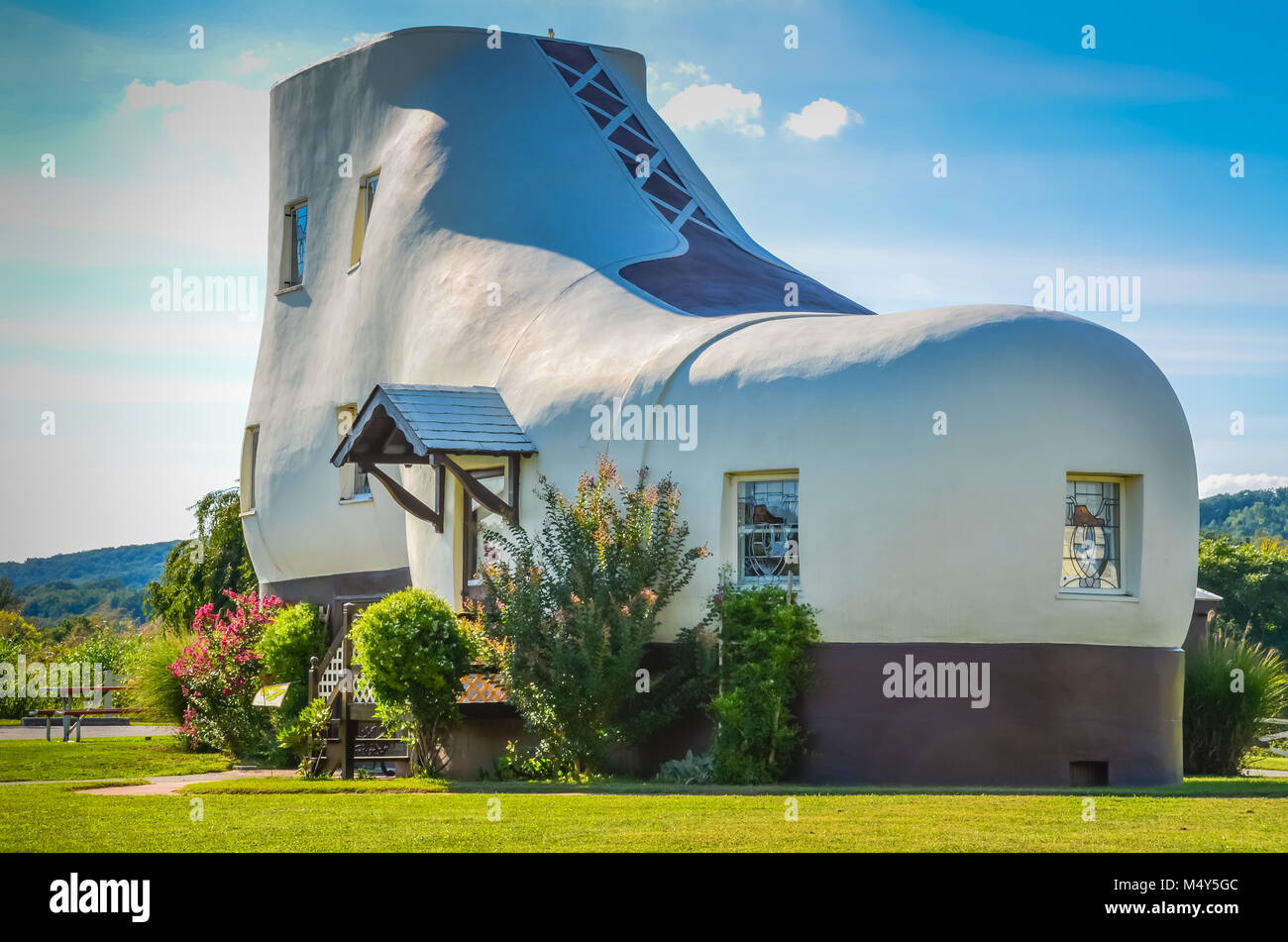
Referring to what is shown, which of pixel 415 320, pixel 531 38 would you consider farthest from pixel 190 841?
pixel 531 38

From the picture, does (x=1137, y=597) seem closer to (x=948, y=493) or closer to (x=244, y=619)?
(x=948, y=493)

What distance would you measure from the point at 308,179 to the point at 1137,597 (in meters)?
17.3

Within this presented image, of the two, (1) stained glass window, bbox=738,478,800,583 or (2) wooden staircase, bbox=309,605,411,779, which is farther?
(2) wooden staircase, bbox=309,605,411,779

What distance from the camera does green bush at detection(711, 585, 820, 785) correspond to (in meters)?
16.1

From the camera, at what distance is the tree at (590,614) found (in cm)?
1694

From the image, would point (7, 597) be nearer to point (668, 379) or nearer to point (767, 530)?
point (668, 379)

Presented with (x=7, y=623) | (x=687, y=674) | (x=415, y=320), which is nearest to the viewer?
(x=687, y=674)

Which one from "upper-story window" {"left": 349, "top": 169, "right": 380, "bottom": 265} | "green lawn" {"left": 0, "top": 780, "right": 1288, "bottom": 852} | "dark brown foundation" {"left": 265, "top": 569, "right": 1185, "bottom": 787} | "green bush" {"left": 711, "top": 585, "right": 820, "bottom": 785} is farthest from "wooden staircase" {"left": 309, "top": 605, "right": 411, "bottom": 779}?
"upper-story window" {"left": 349, "top": 169, "right": 380, "bottom": 265}

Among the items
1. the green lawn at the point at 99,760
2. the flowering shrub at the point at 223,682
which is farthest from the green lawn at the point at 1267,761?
the flowering shrub at the point at 223,682

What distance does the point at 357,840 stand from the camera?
10.9 m

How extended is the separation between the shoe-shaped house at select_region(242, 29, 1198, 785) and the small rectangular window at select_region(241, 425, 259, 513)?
5.21 m

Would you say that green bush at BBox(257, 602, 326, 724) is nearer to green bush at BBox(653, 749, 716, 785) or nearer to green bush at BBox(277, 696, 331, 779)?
green bush at BBox(277, 696, 331, 779)

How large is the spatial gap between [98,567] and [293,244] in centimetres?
17130

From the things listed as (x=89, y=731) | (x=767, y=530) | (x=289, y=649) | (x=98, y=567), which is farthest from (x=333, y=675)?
(x=98, y=567)
